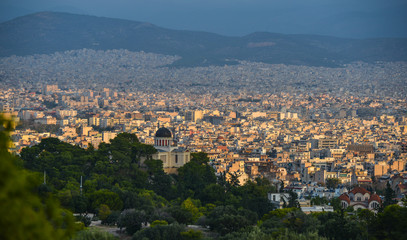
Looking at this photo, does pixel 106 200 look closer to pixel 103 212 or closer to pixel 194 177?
pixel 103 212

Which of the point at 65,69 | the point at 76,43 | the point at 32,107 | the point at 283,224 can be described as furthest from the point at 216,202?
the point at 76,43

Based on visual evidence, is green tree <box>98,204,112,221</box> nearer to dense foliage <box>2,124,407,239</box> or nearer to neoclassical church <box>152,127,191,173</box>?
dense foliage <box>2,124,407,239</box>

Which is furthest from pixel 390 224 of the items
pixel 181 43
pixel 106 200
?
pixel 181 43

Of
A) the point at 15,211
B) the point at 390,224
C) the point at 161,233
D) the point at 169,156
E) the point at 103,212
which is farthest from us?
the point at 169,156

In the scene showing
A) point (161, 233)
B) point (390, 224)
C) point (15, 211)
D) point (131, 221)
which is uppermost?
point (15, 211)

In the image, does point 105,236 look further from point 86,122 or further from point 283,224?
point 86,122

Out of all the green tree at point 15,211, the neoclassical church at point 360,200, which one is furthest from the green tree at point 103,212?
the green tree at point 15,211
